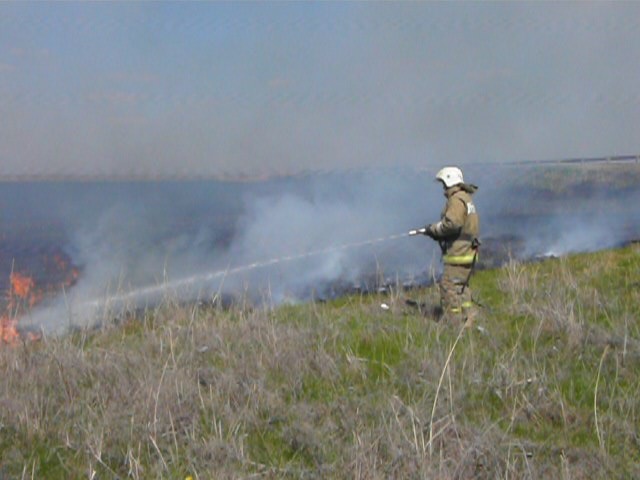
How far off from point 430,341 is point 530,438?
2.68 metres

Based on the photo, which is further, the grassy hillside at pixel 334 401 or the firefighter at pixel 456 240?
the firefighter at pixel 456 240

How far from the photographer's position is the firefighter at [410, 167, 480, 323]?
32.5ft

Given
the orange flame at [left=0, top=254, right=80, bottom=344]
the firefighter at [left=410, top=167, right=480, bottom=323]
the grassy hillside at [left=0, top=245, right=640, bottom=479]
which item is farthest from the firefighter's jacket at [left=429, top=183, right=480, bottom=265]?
the orange flame at [left=0, top=254, right=80, bottom=344]

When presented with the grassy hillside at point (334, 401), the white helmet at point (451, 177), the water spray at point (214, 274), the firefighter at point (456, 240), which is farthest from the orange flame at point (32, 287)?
the white helmet at point (451, 177)

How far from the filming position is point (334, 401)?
661cm

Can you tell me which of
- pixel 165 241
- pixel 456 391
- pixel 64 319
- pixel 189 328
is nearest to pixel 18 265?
pixel 165 241

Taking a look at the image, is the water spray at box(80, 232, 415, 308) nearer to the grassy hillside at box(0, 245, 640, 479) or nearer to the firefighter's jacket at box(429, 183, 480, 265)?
the firefighter's jacket at box(429, 183, 480, 265)

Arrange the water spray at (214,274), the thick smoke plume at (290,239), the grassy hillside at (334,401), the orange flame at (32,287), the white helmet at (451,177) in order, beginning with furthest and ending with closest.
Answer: the orange flame at (32,287) < the thick smoke plume at (290,239) < the water spray at (214,274) < the white helmet at (451,177) < the grassy hillside at (334,401)

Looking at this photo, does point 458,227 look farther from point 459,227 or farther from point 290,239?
point 290,239

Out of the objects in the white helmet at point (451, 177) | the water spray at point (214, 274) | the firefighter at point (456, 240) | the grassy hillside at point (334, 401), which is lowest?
the water spray at point (214, 274)

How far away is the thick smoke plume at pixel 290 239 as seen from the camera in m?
17.1

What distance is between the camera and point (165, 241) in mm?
29141

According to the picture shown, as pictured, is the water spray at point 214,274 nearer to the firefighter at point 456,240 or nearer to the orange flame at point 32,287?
the orange flame at point 32,287

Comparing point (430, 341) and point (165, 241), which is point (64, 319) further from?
point (165, 241)
